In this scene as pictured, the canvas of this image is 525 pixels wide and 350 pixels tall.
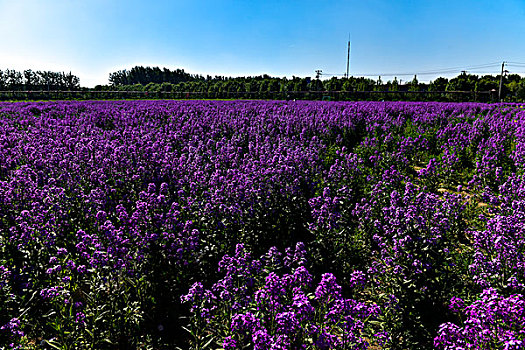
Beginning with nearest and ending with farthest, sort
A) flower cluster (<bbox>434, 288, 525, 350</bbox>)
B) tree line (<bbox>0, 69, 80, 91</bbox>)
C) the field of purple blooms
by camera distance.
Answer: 1. flower cluster (<bbox>434, 288, 525, 350</bbox>)
2. the field of purple blooms
3. tree line (<bbox>0, 69, 80, 91</bbox>)

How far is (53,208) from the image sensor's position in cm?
524

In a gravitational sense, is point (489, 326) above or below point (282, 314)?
below

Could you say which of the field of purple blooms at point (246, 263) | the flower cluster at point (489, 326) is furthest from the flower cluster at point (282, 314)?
the flower cluster at point (489, 326)

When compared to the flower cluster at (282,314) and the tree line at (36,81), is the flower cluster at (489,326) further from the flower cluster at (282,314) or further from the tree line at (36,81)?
the tree line at (36,81)

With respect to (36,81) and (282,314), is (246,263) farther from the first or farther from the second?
(36,81)

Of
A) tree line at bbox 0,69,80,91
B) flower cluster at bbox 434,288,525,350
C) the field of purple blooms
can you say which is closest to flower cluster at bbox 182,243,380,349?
the field of purple blooms

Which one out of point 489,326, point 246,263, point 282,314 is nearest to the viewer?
point 282,314

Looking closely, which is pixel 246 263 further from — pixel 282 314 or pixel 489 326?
pixel 489 326

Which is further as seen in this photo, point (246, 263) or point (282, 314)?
point (246, 263)

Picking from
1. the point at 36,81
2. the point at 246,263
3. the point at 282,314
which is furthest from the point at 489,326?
the point at 36,81

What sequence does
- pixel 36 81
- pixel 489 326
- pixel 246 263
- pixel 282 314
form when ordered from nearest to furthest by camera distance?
pixel 282 314, pixel 489 326, pixel 246 263, pixel 36 81

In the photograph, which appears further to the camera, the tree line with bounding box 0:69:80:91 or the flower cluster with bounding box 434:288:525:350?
the tree line with bounding box 0:69:80:91

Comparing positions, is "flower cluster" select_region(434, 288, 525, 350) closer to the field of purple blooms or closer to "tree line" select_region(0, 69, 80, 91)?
the field of purple blooms

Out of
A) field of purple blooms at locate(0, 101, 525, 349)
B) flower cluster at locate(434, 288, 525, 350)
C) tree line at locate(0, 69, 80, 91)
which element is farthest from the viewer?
tree line at locate(0, 69, 80, 91)
